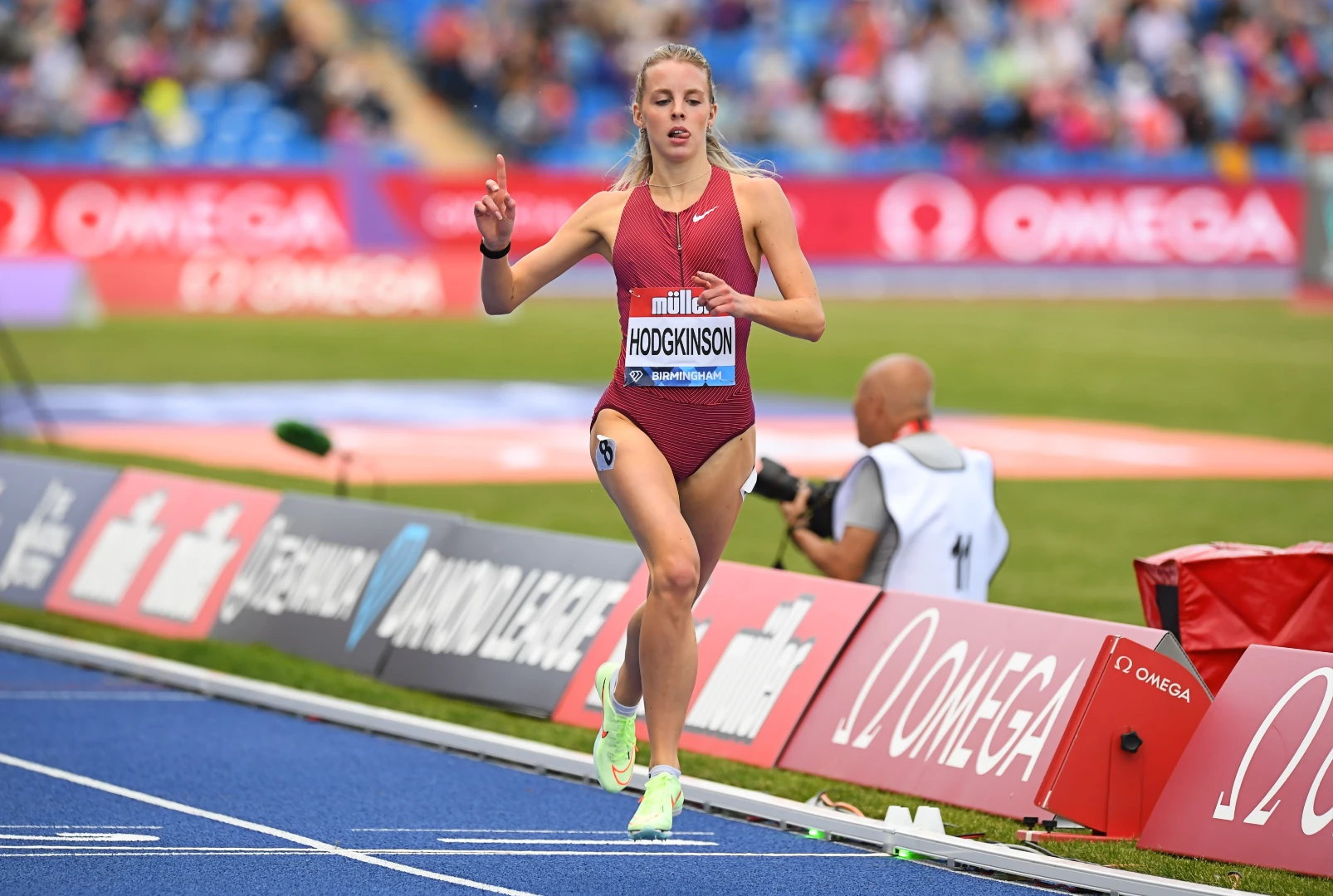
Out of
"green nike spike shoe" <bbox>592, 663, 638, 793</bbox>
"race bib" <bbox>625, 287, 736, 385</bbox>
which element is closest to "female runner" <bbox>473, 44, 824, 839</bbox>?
"race bib" <bbox>625, 287, 736, 385</bbox>

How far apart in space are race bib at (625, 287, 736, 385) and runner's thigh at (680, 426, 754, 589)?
Result: 22cm

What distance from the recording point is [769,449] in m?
16.0

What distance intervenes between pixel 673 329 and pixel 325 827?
6.71 ft

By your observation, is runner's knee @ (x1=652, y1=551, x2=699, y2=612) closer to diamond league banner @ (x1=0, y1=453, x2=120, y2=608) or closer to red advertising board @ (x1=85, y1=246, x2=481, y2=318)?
diamond league banner @ (x1=0, y1=453, x2=120, y2=608)

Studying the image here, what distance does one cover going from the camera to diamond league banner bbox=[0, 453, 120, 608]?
10633 millimetres

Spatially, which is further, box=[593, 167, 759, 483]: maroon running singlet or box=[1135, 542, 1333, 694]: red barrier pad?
box=[1135, 542, 1333, 694]: red barrier pad

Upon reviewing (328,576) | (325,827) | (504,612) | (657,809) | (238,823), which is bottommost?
(238,823)

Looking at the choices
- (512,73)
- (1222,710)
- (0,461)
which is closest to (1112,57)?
(512,73)

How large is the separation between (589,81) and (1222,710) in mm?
29604

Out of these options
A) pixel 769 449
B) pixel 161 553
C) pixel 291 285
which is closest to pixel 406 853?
pixel 161 553

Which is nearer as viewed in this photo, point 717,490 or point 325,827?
point 717,490

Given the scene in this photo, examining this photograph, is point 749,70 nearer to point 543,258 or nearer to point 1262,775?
point 543,258

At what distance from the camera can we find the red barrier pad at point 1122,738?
6.20 metres

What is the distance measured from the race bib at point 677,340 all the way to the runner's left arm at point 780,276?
3.9 inches
